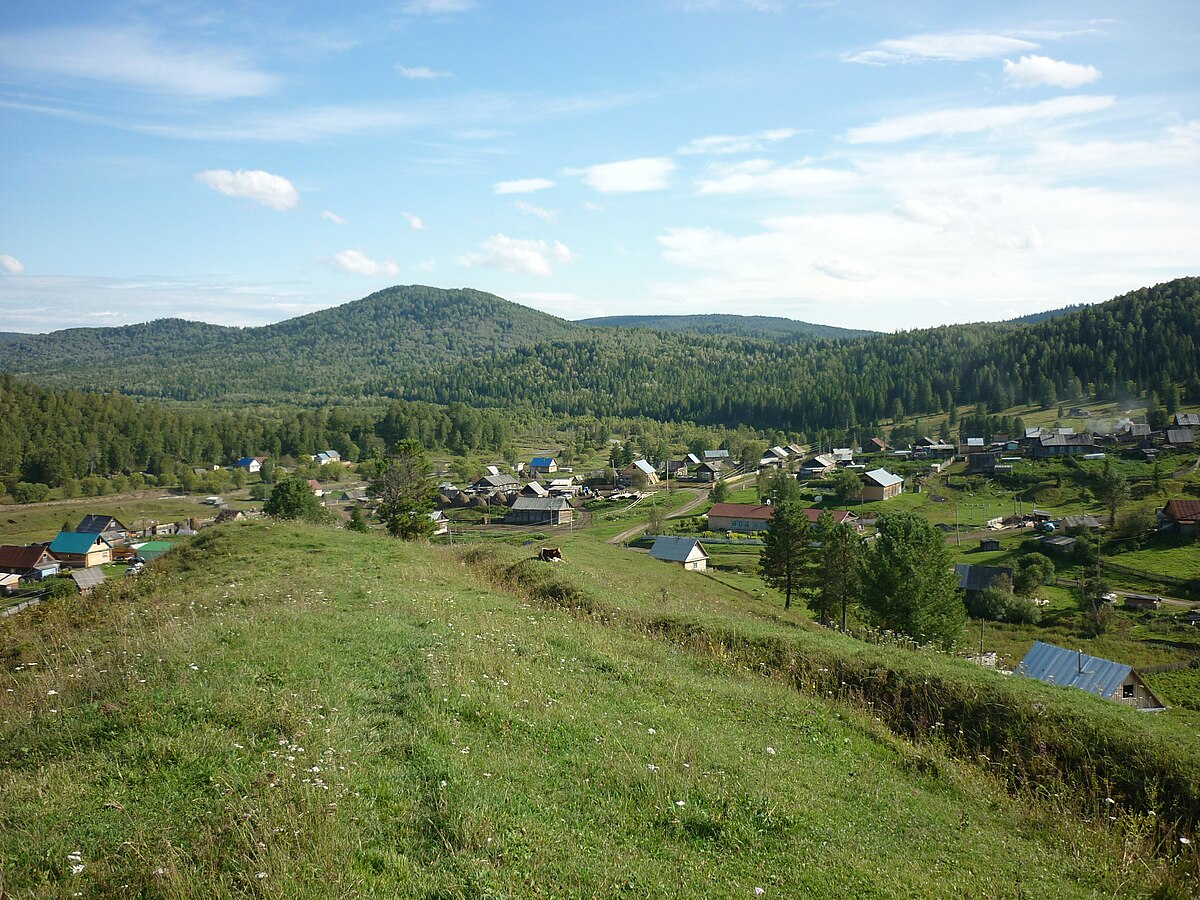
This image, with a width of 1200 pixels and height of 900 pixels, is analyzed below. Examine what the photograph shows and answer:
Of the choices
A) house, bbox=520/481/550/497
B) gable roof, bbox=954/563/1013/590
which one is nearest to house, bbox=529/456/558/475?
house, bbox=520/481/550/497

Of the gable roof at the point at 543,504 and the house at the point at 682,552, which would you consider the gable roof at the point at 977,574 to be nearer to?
the house at the point at 682,552

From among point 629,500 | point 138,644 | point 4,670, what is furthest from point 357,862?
point 629,500

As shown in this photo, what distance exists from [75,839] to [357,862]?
2.22 meters

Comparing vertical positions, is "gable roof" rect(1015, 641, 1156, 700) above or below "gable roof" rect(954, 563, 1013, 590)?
above

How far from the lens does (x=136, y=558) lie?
61.4 m

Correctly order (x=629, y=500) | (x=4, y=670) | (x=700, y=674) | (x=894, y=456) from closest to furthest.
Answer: (x=4, y=670) → (x=700, y=674) → (x=629, y=500) → (x=894, y=456)

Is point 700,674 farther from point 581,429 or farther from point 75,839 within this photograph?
point 581,429

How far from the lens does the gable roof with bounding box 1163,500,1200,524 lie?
59031 mm

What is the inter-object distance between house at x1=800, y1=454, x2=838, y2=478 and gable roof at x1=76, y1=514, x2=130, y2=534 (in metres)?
89.7

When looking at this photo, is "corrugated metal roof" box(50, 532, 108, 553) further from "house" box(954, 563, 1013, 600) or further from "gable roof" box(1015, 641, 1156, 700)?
"house" box(954, 563, 1013, 600)

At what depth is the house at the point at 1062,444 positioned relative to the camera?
9906cm

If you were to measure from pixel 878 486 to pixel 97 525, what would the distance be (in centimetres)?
8755

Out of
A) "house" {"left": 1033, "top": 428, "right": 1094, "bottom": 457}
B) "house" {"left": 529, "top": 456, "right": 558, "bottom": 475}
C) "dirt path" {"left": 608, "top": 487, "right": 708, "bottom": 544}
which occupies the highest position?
"house" {"left": 1033, "top": 428, "right": 1094, "bottom": 457}

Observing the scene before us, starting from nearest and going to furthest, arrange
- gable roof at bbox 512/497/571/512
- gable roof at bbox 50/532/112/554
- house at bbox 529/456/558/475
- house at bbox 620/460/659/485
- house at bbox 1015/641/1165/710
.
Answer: house at bbox 1015/641/1165/710 → gable roof at bbox 50/532/112/554 → gable roof at bbox 512/497/571/512 → house at bbox 620/460/659/485 → house at bbox 529/456/558/475
